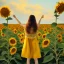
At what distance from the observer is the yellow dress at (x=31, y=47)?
3.97 meters

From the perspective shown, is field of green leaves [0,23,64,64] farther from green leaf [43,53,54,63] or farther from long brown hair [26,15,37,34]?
long brown hair [26,15,37,34]

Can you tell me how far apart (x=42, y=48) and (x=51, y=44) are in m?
0.25

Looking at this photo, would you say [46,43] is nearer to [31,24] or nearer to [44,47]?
[44,47]

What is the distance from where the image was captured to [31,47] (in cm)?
400

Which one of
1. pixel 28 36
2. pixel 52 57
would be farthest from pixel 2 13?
pixel 52 57

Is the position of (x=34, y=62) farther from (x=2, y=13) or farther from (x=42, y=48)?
(x=2, y=13)

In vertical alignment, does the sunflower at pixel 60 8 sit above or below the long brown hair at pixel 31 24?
above

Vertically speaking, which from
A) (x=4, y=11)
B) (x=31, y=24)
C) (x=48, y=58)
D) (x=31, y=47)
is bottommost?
(x=48, y=58)

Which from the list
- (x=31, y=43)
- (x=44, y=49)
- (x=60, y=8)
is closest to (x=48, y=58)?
(x=44, y=49)

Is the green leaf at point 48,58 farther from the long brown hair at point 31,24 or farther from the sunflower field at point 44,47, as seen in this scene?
the long brown hair at point 31,24

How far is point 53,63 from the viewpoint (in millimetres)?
4059

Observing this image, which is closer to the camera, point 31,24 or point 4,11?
point 31,24

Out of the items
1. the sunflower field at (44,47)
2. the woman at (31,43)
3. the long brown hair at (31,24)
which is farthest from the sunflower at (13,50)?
the long brown hair at (31,24)

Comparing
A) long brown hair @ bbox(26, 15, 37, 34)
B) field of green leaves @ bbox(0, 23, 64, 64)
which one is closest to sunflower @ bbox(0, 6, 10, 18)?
field of green leaves @ bbox(0, 23, 64, 64)
